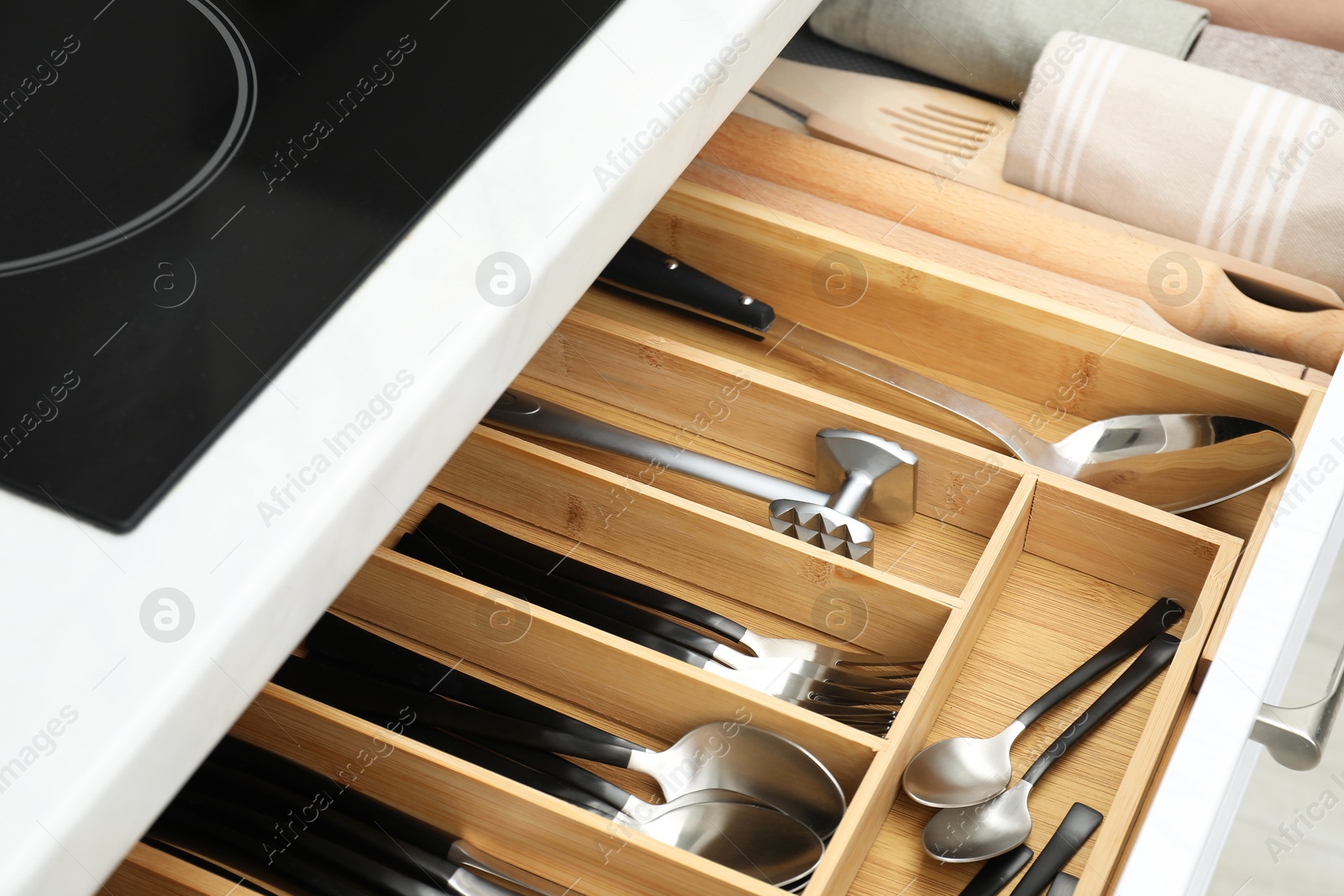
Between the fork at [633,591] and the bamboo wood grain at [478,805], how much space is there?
15 cm

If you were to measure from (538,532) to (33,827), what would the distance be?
410 mm

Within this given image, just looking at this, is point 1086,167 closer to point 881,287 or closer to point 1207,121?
point 1207,121

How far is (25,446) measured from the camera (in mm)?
380

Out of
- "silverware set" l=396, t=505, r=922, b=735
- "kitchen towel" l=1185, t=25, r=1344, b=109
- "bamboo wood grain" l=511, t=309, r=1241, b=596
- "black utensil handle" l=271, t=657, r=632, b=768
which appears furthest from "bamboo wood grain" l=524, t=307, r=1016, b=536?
"kitchen towel" l=1185, t=25, r=1344, b=109

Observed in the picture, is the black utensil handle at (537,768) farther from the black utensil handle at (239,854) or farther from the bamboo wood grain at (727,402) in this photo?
the bamboo wood grain at (727,402)

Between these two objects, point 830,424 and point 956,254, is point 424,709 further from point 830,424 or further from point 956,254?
point 956,254

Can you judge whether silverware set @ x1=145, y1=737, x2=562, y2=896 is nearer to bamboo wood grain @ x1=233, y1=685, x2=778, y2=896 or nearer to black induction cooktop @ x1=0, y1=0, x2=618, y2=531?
A: bamboo wood grain @ x1=233, y1=685, x2=778, y2=896

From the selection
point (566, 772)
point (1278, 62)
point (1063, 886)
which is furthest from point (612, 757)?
point (1278, 62)

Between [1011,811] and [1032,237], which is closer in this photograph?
[1011,811]

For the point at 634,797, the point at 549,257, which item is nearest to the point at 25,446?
the point at 549,257

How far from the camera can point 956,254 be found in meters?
0.73

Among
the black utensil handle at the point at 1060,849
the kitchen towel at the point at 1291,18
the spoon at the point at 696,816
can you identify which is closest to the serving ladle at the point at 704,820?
the spoon at the point at 696,816

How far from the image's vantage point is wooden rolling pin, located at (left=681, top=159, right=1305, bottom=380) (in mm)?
682

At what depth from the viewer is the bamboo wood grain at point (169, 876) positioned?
0.47 meters
